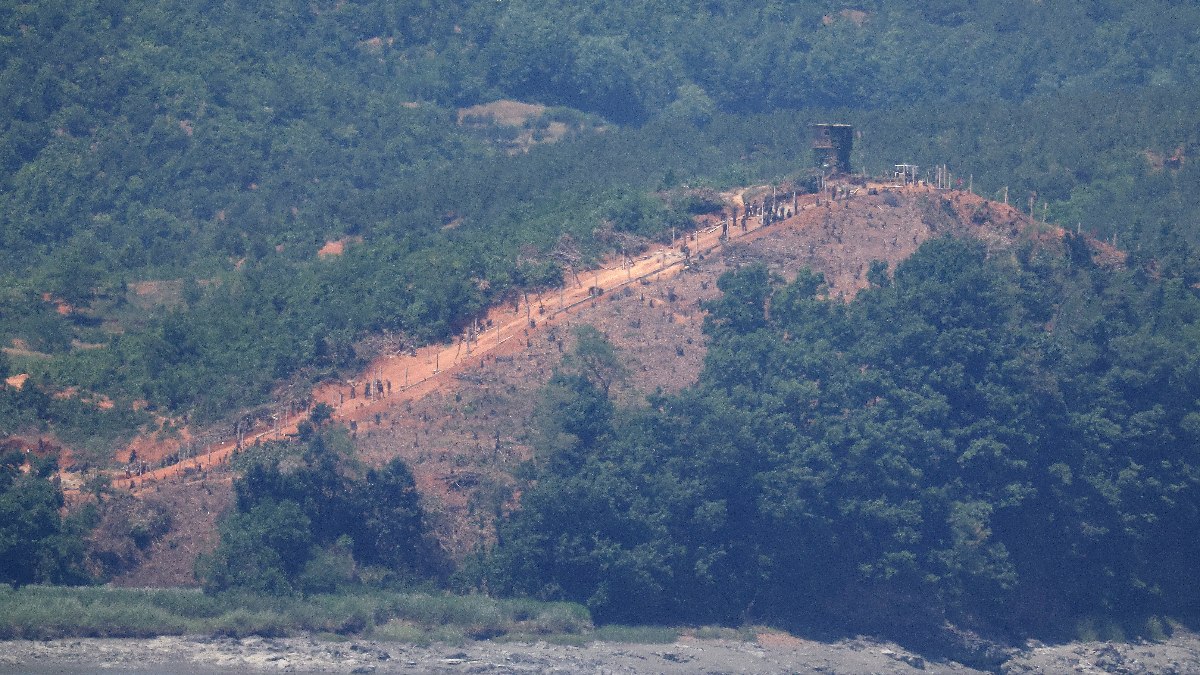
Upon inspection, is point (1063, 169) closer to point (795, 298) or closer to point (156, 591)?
point (795, 298)

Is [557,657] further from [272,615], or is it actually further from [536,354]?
[536,354]

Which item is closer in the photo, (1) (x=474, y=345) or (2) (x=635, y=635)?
(2) (x=635, y=635)

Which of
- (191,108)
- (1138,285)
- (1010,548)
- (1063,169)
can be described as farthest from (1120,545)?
(191,108)

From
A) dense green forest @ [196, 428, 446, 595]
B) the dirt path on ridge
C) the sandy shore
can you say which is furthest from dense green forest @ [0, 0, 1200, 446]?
the sandy shore

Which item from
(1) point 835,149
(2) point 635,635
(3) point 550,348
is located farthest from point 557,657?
(1) point 835,149

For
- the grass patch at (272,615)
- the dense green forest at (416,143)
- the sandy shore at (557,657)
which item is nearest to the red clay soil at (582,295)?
the dense green forest at (416,143)

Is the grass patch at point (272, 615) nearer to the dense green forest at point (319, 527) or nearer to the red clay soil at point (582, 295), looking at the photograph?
the dense green forest at point (319, 527)

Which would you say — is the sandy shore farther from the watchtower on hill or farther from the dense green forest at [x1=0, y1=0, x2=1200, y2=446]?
the watchtower on hill
